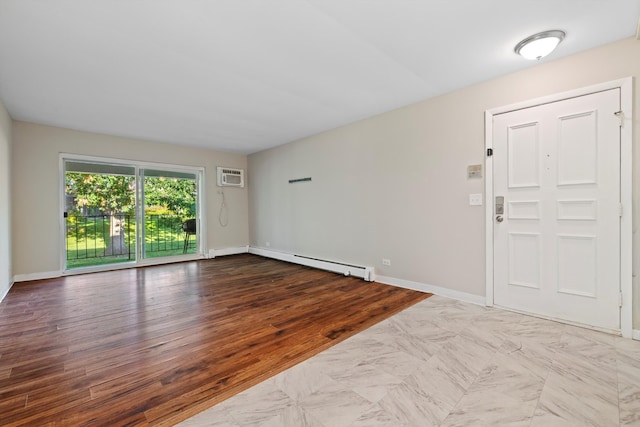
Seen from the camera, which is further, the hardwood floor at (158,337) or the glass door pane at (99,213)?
the glass door pane at (99,213)

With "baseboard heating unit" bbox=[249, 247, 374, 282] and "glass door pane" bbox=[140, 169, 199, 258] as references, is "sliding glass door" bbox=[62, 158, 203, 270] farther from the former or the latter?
"baseboard heating unit" bbox=[249, 247, 374, 282]

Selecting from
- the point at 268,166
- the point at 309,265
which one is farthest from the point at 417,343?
the point at 268,166

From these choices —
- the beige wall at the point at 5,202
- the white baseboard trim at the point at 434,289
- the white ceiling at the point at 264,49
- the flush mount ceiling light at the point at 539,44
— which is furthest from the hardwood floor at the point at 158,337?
the flush mount ceiling light at the point at 539,44

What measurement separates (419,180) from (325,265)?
219 centimetres

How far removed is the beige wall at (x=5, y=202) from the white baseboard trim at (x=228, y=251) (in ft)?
10.1

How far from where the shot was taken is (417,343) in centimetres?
225

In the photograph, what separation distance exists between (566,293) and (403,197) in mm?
1947

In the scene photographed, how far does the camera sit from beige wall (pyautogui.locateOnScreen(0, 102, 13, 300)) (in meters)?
3.46

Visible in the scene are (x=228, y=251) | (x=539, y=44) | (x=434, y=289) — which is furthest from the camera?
(x=228, y=251)

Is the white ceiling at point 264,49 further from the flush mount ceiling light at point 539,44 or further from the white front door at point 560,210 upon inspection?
the white front door at point 560,210

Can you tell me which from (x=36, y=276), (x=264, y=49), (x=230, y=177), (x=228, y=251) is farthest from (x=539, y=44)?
(x=36, y=276)

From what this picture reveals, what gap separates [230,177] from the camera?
6590 mm

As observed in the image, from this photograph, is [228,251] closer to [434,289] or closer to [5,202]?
[5,202]

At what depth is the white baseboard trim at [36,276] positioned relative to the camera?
425 centimetres
